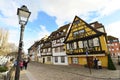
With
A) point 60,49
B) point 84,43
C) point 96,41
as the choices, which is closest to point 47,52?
point 60,49

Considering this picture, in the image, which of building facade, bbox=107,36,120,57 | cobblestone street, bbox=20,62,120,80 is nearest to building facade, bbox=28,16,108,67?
cobblestone street, bbox=20,62,120,80

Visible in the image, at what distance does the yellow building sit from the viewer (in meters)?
18.7

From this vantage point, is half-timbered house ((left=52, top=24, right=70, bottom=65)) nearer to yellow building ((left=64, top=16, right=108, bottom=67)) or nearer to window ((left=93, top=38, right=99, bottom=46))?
yellow building ((left=64, top=16, right=108, bottom=67))

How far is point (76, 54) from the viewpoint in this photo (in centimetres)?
2275

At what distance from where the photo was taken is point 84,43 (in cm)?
2150

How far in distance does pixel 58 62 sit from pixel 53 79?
18.5 meters

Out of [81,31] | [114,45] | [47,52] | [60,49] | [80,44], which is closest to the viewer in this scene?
[80,44]

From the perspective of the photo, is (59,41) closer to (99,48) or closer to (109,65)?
(99,48)

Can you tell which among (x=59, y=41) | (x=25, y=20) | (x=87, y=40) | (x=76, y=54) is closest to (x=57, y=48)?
(x=59, y=41)

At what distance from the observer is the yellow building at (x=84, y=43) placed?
736 inches

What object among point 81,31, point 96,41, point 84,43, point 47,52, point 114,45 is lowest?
point 47,52

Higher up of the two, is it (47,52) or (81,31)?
(81,31)

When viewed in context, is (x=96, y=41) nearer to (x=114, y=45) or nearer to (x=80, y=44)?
(x=80, y=44)

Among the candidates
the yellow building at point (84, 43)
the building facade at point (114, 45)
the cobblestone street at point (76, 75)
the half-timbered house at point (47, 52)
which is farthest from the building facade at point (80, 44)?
the building facade at point (114, 45)
